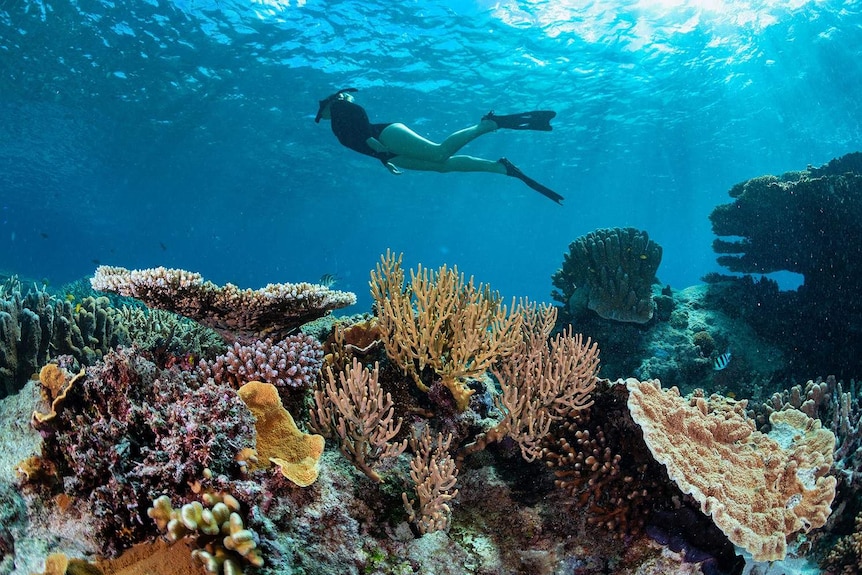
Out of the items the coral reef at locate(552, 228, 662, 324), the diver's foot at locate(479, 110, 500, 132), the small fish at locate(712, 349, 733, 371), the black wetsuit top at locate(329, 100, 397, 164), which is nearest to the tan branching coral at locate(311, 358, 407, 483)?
the coral reef at locate(552, 228, 662, 324)

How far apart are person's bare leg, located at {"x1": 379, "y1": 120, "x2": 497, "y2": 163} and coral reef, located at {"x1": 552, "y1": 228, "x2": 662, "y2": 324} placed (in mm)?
3926

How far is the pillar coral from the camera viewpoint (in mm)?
2785

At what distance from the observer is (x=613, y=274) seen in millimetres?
9609

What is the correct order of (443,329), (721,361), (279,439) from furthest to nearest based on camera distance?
(721,361) → (443,329) → (279,439)

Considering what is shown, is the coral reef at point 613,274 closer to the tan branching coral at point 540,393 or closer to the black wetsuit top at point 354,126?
the tan branching coral at point 540,393

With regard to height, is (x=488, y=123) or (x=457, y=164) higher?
(x=488, y=123)

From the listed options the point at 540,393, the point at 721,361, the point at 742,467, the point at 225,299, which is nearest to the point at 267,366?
the point at 225,299

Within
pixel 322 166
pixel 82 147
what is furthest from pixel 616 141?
pixel 82 147

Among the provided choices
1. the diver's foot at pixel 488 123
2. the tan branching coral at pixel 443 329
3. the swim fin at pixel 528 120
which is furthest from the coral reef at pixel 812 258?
the tan branching coral at pixel 443 329

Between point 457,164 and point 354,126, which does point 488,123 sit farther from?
point 354,126

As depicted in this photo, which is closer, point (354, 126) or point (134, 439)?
point (134, 439)

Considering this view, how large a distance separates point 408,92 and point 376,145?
1591 centimetres

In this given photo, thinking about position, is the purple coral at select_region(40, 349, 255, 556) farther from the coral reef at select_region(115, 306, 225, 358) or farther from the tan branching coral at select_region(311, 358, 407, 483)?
the coral reef at select_region(115, 306, 225, 358)

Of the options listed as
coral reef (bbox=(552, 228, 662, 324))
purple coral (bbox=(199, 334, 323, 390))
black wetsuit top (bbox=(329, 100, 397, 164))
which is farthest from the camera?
black wetsuit top (bbox=(329, 100, 397, 164))
